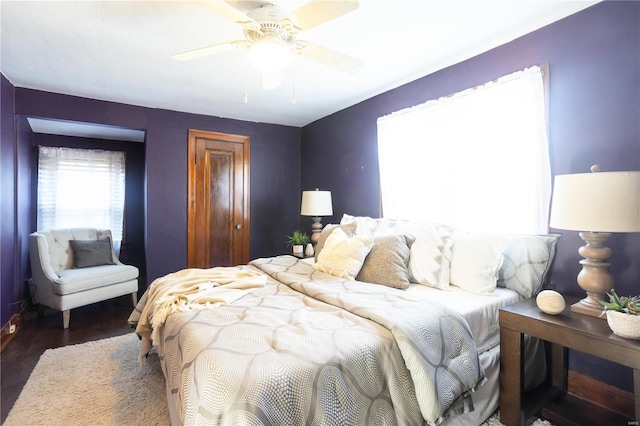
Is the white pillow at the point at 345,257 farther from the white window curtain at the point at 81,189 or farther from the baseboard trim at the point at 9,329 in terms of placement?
the white window curtain at the point at 81,189

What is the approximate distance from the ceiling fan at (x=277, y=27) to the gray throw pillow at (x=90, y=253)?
3107 mm

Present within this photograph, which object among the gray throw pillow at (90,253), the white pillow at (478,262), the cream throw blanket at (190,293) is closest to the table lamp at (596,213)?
the white pillow at (478,262)

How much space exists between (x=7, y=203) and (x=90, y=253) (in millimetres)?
1047

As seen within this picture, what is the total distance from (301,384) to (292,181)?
154 inches

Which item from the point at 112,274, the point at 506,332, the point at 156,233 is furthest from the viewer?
the point at 156,233

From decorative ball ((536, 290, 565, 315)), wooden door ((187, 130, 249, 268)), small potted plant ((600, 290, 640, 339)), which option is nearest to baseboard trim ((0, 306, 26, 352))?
wooden door ((187, 130, 249, 268))

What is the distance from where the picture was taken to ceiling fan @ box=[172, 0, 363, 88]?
148 centimetres

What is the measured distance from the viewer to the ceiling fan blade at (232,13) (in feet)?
4.77

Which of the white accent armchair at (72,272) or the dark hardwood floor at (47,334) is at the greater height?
the white accent armchair at (72,272)

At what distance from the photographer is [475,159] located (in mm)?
2471

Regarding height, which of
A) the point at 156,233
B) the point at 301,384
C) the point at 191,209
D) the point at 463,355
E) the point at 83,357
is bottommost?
the point at 83,357

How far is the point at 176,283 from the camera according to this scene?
6.73 feet

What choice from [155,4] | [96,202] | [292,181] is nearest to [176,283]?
[155,4]

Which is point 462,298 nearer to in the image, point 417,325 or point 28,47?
point 417,325
